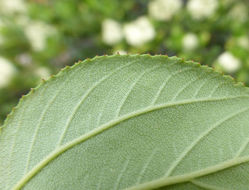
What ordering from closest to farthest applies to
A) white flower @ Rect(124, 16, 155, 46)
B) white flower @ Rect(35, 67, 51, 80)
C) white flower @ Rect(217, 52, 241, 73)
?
white flower @ Rect(217, 52, 241, 73), white flower @ Rect(124, 16, 155, 46), white flower @ Rect(35, 67, 51, 80)

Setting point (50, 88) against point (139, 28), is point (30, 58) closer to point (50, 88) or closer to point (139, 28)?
point (139, 28)

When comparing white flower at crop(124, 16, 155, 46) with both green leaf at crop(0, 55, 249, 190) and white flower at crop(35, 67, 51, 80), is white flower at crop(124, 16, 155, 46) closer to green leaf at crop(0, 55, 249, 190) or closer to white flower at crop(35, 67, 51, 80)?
white flower at crop(35, 67, 51, 80)

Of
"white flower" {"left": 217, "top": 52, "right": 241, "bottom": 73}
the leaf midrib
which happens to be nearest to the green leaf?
the leaf midrib

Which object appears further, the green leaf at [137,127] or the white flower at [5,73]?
the white flower at [5,73]

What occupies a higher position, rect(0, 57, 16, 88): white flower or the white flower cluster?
the white flower cluster

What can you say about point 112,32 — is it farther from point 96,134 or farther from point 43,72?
point 96,134

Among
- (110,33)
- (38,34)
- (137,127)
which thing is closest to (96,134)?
(137,127)

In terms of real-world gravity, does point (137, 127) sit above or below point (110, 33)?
below

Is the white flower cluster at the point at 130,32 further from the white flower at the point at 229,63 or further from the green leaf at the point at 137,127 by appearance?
the green leaf at the point at 137,127

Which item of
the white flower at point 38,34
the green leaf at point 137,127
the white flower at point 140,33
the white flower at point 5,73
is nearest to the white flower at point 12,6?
the white flower at point 38,34
